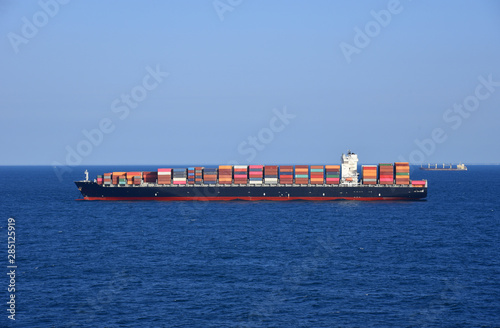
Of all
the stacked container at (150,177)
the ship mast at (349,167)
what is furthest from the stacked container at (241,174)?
the ship mast at (349,167)

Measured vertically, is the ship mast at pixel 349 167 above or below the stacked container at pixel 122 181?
above

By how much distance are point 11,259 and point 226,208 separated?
154 feet

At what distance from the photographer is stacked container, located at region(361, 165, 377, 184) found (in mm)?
102312

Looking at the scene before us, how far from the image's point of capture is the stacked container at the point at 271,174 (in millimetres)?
102000

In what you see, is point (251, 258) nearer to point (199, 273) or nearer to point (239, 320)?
point (199, 273)

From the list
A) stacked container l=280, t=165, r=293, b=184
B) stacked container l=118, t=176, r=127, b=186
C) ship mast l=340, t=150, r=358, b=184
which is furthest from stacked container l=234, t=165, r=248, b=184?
stacked container l=118, t=176, r=127, b=186

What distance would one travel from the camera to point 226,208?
9369 centimetres

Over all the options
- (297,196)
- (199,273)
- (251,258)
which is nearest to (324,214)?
(297,196)

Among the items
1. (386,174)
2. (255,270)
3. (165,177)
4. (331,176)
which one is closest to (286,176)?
(331,176)

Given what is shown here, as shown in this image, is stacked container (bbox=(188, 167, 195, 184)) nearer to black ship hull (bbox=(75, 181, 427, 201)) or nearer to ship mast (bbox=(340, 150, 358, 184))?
black ship hull (bbox=(75, 181, 427, 201))

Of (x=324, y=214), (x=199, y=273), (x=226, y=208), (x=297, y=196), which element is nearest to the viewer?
(x=199, y=273)

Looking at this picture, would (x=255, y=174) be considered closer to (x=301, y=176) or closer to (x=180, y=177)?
(x=301, y=176)

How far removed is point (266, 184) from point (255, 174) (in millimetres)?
3079
